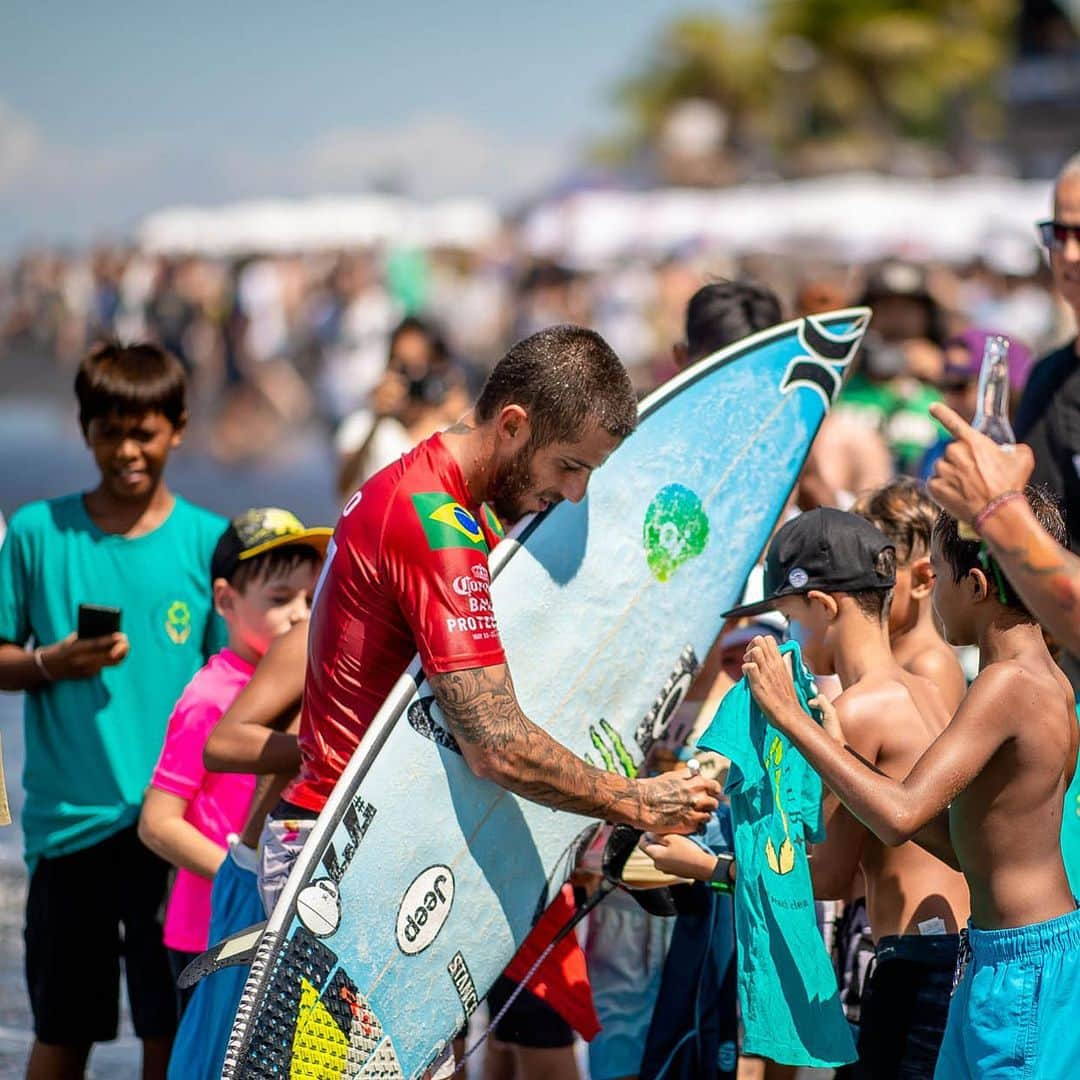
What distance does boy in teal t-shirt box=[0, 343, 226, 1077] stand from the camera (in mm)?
4203

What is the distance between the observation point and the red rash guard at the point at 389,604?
10.3ft

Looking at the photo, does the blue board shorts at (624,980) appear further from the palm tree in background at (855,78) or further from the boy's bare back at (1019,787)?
the palm tree in background at (855,78)

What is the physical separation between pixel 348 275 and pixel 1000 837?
16.5m

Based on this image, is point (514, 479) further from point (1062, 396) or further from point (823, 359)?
point (1062, 396)

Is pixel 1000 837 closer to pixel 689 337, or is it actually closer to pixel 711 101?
pixel 689 337

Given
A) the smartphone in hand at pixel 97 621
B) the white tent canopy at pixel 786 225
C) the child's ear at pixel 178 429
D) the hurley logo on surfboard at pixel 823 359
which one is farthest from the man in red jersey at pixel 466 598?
the white tent canopy at pixel 786 225

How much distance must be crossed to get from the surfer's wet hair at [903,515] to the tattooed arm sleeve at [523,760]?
107 centimetres

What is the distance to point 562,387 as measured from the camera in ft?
10.7

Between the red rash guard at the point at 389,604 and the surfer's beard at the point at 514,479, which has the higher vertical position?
the surfer's beard at the point at 514,479

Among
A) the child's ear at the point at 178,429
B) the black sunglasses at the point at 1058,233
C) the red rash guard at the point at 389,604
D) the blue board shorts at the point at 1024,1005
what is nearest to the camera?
the blue board shorts at the point at 1024,1005

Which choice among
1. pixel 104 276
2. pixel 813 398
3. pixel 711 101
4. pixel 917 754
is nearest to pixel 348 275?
pixel 104 276

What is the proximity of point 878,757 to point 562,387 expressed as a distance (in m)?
1.00

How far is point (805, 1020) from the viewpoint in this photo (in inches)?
129


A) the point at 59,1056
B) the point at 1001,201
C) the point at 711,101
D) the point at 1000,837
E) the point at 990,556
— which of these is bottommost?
the point at 59,1056
